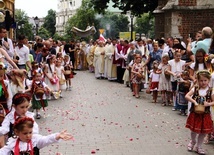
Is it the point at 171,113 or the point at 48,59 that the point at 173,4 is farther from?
the point at 171,113

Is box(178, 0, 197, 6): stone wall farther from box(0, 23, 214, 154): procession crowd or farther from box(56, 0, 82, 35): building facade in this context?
box(56, 0, 82, 35): building facade

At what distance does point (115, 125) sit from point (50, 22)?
480 feet

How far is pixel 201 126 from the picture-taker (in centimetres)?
795

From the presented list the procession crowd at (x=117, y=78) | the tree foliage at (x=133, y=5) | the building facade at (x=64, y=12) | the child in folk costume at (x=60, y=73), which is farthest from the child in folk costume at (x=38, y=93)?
the building facade at (x=64, y=12)

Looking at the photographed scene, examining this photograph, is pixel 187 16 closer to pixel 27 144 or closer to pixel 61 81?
pixel 61 81

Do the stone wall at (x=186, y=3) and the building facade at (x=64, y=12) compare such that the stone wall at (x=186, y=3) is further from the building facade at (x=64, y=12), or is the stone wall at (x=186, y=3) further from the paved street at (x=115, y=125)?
the building facade at (x=64, y=12)

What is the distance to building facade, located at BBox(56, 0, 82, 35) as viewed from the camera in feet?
490

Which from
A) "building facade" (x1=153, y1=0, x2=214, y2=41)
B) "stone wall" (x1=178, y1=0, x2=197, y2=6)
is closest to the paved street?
"building facade" (x1=153, y1=0, x2=214, y2=41)

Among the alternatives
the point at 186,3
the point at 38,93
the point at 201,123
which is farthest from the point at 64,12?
the point at 201,123

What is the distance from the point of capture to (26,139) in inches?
192

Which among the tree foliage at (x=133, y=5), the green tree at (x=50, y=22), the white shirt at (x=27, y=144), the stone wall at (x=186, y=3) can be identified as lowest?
the white shirt at (x=27, y=144)

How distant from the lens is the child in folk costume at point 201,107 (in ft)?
26.0

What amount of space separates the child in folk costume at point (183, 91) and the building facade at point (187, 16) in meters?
8.14

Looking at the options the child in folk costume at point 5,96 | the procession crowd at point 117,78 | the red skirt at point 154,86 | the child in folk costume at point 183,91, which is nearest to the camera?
the procession crowd at point 117,78
